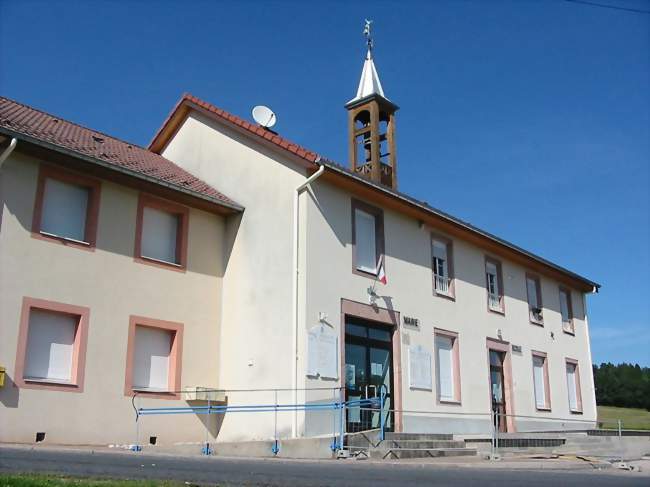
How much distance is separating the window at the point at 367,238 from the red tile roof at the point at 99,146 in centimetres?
286

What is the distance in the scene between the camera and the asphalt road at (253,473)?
806cm

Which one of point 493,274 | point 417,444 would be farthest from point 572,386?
point 417,444

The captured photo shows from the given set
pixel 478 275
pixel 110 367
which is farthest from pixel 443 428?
pixel 110 367

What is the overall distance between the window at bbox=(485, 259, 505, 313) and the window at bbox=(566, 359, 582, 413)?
503cm

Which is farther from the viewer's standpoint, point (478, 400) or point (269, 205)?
point (478, 400)

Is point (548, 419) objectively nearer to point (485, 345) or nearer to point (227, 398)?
point (485, 345)

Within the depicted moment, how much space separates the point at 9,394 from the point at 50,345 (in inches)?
49.1

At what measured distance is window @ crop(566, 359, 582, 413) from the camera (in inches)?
1000

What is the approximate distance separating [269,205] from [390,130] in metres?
9.28

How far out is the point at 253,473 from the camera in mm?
8773

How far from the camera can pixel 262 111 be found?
17.8 m

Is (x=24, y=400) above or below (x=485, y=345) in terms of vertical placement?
below

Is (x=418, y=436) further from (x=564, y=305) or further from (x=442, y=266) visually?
(x=564, y=305)

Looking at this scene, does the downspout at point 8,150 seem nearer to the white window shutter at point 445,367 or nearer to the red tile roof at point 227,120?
the red tile roof at point 227,120
